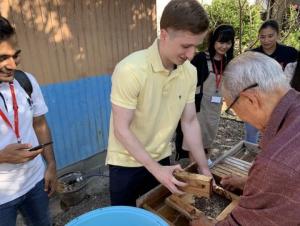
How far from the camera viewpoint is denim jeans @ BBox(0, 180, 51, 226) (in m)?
1.88

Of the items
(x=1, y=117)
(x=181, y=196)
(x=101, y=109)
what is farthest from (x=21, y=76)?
(x=101, y=109)

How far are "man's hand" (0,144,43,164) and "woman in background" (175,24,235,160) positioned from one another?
7.66 feet

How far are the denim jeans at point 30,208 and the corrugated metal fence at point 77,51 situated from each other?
5.55 ft

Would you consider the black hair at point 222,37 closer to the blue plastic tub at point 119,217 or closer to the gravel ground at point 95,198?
the gravel ground at point 95,198

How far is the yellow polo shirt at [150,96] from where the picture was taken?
1.73 meters

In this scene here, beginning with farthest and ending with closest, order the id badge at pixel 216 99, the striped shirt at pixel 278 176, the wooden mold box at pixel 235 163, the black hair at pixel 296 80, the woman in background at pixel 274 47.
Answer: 1. the woman in background at pixel 274 47
2. the id badge at pixel 216 99
3. the black hair at pixel 296 80
4. the wooden mold box at pixel 235 163
5. the striped shirt at pixel 278 176

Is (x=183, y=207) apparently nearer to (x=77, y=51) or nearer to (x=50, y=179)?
(x=50, y=179)

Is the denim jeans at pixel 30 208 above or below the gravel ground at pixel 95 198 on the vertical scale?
above

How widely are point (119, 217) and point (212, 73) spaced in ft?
9.43

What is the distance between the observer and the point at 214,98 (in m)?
3.96

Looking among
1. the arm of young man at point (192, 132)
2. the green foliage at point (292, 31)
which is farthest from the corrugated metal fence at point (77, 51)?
the green foliage at point (292, 31)

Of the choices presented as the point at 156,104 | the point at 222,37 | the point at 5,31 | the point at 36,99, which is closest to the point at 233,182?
the point at 156,104

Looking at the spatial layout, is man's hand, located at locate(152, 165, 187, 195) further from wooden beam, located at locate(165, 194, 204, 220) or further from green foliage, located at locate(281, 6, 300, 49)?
green foliage, located at locate(281, 6, 300, 49)

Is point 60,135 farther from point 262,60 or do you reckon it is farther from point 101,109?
point 262,60
